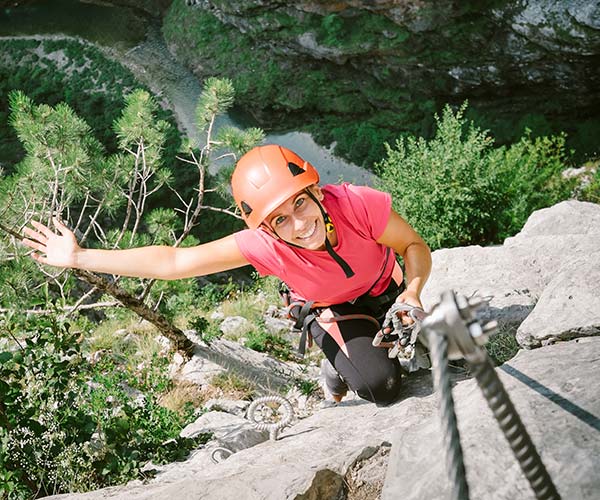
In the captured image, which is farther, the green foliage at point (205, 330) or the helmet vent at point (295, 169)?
the green foliage at point (205, 330)

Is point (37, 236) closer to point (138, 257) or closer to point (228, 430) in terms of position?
point (138, 257)

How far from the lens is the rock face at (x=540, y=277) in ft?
9.51

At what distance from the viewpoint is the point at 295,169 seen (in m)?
2.77

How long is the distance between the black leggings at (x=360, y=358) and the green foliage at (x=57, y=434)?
1023 mm

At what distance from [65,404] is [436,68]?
1535cm

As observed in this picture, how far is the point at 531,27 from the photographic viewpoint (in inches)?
534

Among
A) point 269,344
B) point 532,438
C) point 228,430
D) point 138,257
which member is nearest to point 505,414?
point 532,438

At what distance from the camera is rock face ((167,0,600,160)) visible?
45.8ft

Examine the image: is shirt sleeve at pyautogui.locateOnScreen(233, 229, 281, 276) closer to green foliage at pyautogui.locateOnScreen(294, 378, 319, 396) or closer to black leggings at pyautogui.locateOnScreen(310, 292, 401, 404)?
black leggings at pyautogui.locateOnScreen(310, 292, 401, 404)

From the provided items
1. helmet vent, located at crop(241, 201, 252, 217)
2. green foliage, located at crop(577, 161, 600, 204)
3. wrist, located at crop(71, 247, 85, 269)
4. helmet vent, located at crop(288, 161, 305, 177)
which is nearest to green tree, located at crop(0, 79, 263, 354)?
wrist, located at crop(71, 247, 85, 269)

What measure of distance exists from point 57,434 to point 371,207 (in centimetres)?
192

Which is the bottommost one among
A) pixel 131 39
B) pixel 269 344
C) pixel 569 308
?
pixel 269 344

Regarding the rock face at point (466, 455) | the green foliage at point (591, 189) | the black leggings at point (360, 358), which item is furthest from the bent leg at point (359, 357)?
the green foliage at point (591, 189)

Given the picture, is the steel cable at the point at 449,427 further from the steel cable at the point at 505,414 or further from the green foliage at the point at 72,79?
the green foliage at the point at 72,79
